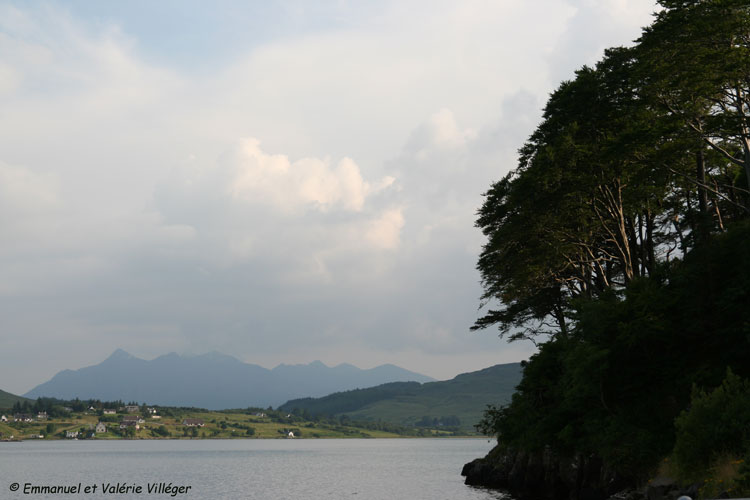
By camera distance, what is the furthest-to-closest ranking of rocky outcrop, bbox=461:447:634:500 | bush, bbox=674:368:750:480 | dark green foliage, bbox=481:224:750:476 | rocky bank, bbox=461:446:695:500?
rocky outcrop, bbox=461:447:634:500, dark green foliage, bbox=481:224:750:476, rocky bank, bbox=461:446:695:500, bush, bbox=674:368:750:480

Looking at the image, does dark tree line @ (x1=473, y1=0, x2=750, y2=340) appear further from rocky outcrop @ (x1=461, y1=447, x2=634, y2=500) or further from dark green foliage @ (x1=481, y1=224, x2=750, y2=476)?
rocky outcrop @ (x1=461, y1=447, x2=634, y2=500)

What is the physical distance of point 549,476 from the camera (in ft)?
162

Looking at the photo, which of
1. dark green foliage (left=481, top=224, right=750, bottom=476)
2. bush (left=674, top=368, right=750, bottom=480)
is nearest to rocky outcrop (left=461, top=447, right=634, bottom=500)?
dark green foliage (left=481, top=224, right=750, bottom=476)

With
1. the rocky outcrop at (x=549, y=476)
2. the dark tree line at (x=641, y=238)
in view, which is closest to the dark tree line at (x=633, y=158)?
the dark tree line at (x=641, y=238)

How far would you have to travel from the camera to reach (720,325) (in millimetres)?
33875

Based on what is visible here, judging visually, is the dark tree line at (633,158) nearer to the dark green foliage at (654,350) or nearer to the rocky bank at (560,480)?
the dark green foliage at (654,350)

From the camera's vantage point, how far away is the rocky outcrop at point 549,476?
38.7 meters

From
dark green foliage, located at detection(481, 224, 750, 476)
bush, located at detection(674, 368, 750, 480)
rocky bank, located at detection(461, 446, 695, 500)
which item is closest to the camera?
bush, located at detection(674, 368, 750, 480)

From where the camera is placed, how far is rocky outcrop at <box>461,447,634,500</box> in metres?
38.7

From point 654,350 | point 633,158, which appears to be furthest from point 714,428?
point 633,158

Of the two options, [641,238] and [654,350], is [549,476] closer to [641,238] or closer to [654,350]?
[654,350]

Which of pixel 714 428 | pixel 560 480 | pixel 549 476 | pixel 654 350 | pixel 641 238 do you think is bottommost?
pixel 560 480

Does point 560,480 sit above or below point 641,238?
below

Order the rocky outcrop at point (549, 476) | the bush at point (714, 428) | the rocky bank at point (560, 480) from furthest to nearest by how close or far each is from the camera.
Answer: the rocky outcrop at point (549, 476) → the rocky bank at point (560, 480) → the bush at point (714, 428)
